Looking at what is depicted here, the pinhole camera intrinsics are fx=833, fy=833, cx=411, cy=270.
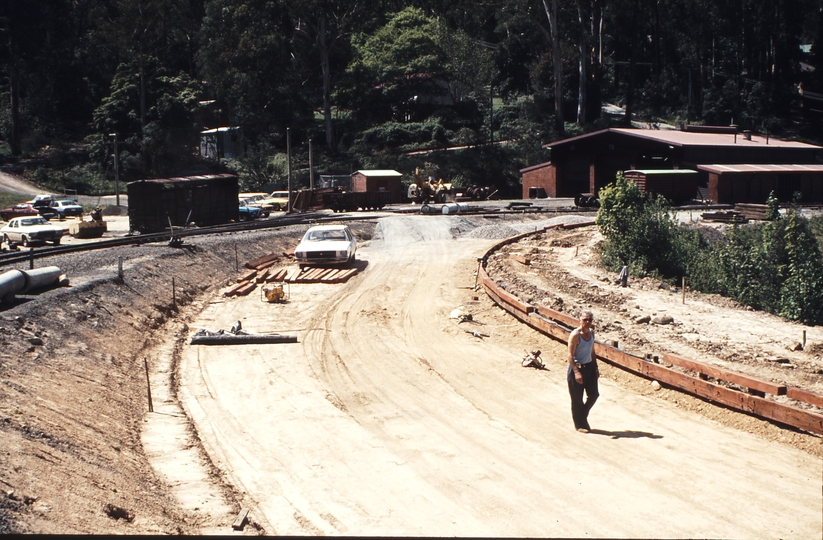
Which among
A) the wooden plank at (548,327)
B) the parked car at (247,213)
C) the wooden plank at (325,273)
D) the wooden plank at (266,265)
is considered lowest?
the wooden plank at (548,327)

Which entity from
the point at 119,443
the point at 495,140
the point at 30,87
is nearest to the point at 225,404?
the point at 119,443

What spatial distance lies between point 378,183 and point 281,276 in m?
32.5

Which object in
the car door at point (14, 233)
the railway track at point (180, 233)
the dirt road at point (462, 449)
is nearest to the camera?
the dirt road at point (462, 449)

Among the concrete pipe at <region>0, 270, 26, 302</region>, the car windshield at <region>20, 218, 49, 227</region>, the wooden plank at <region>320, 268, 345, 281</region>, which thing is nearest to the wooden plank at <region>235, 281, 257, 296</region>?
the wooden plank at <region>320, 268, 345, 281</region>

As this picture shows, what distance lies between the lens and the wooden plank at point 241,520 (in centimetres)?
879

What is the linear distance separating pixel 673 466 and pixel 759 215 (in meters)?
38.2

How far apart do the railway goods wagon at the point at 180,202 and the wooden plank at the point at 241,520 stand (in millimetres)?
29841

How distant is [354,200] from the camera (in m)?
52.6

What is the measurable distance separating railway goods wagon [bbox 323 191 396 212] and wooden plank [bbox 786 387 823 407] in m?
41.1

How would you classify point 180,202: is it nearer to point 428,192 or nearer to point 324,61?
point 428,192

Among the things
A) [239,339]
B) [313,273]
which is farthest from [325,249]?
[239,339]

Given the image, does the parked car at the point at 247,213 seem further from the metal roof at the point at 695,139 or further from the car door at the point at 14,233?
the metal roof at the point at 695,139

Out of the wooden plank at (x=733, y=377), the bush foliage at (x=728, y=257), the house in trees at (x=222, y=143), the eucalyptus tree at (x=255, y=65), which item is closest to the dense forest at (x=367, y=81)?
the eucalyptus tree at (x=255, y=65)

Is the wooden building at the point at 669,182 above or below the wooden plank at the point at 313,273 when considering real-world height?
above
